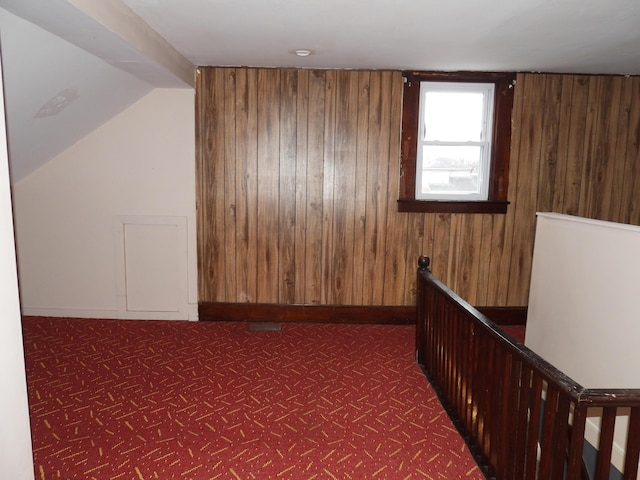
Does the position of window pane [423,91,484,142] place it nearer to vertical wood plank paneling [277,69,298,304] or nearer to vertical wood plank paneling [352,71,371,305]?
vertical wood plank paneling [352,71,371,305]

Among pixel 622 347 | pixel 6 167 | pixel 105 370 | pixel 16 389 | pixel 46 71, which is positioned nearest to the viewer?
pixel 6 167

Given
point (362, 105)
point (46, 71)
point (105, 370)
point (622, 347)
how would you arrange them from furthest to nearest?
point (362, 105) → point (105, 370) → point (46, 71) → point (622, 347)

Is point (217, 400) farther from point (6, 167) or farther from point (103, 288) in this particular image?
point (103, 288)

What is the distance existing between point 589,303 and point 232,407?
229cm

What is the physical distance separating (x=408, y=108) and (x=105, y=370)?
338 cm

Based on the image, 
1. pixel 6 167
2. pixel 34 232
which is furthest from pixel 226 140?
pixel 6 167

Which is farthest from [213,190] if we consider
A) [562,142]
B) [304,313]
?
[562,142]

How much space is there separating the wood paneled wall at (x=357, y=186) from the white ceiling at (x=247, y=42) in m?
0.25

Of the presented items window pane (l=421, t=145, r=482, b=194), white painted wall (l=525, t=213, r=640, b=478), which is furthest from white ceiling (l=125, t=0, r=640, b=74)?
white painted wall (l=525, t=213, r=640, b=478)

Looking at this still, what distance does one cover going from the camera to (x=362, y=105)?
4.21m

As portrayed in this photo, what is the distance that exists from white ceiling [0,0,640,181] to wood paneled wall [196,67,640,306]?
0.25 meters

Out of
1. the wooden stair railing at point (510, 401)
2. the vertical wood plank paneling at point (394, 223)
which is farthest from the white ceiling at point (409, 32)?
the wooden stair railing at point (510, 401)

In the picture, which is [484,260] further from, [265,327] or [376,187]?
[265,327]

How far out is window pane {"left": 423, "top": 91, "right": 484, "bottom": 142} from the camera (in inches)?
170
